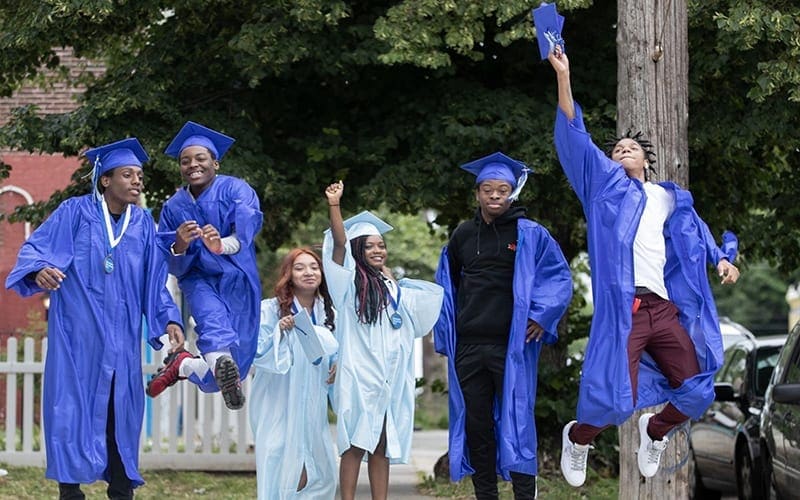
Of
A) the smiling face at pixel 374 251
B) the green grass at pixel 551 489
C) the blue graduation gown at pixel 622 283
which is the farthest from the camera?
the green grass at pixel 551 489

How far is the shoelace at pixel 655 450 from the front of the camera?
29.9 ft

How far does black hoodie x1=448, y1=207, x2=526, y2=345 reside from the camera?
928 centimetres

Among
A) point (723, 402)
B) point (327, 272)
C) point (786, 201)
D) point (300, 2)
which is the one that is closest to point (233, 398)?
point (327, 272)

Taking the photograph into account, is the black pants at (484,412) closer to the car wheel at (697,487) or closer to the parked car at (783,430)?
the parked car at (783,430)

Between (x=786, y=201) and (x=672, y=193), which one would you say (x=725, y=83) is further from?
(x=672, y=193)

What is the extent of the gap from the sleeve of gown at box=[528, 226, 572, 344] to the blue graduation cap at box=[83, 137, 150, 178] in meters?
2.55

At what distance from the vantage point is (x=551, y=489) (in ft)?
42.1

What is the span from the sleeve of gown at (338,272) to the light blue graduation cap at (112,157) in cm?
131

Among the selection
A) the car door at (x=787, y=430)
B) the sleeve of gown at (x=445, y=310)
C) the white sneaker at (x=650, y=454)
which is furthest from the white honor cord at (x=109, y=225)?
the car door at (x=787, y=430)

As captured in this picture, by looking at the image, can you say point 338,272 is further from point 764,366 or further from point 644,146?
point 764,366

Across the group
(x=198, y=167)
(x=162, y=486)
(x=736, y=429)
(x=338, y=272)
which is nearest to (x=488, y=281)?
(x=338, y=272)

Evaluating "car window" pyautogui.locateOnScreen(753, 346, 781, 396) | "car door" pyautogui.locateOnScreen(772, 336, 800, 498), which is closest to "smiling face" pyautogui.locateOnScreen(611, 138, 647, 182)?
"car door" pyautogui.locateOnScreen(772, 336, 800, 498)

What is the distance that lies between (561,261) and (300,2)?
3.72m

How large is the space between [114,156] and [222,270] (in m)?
0.99
